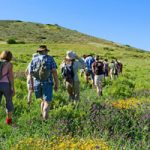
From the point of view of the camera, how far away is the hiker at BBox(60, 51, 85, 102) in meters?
13.6

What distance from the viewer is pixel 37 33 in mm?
116875

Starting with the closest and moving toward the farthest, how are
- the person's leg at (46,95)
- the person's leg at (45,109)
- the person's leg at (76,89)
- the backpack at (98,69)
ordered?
the person's leg at (45,109) < the person's leg at (46,95) < the person's leg at (76,89) < the backpack at (98,69)

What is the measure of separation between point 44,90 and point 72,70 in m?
2.75

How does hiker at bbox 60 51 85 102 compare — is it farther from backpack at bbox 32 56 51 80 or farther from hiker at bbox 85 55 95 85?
hiker at bbox 85 55 95 85

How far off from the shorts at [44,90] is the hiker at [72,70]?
231 centimetres

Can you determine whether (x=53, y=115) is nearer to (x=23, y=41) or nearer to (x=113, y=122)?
(x=113, y=122)

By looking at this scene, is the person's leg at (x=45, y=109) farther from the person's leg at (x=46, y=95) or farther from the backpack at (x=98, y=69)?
the backpack at (x=98, y=69)

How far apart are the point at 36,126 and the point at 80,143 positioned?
225 centimetres

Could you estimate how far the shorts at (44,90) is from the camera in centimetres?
1111

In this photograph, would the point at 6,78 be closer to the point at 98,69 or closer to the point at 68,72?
the point at 68,72

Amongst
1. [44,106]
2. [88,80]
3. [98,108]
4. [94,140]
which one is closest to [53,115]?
[44,106]

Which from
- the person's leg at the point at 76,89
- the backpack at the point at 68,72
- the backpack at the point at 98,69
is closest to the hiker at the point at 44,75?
the backpack at the point at 68,72

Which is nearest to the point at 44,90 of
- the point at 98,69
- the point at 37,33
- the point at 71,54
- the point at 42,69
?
the point at 42,69

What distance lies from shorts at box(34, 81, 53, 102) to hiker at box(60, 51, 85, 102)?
7.59 feet
